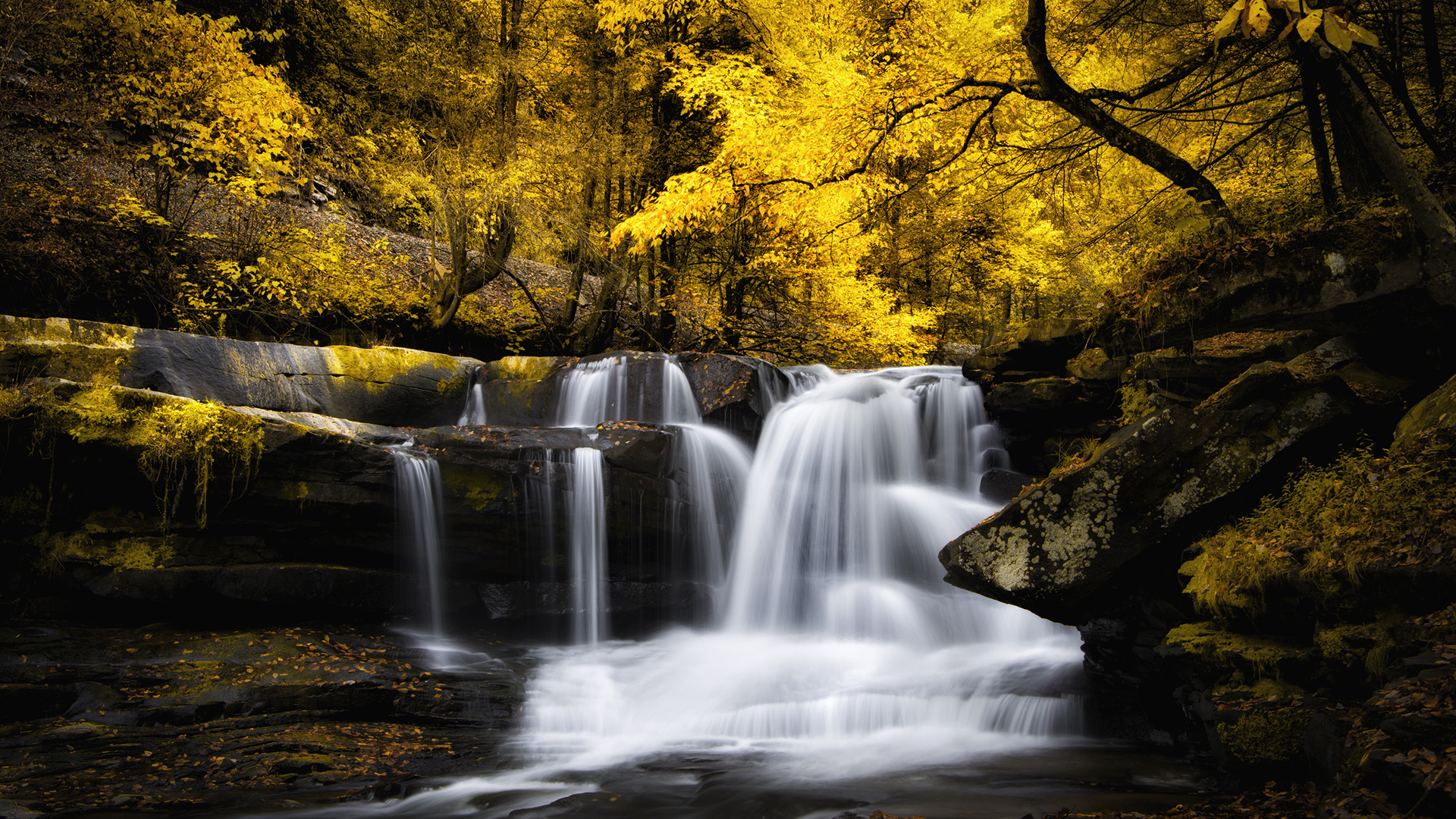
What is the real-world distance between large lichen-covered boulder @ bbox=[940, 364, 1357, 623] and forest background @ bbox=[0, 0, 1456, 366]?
1415 mm

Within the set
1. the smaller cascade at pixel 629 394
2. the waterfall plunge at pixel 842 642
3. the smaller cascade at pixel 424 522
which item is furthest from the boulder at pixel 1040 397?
the smaller cascade at pixel 424 522

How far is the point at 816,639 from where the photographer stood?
8445 millimetres

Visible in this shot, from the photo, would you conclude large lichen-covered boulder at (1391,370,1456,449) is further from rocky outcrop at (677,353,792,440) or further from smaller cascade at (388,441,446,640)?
smaller cascade at (388,441,446,640)

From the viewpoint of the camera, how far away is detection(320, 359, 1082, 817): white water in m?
5.87

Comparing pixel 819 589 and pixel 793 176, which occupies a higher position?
pixel 793 176

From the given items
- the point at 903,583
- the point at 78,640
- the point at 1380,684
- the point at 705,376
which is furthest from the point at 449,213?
the point at 1380,684

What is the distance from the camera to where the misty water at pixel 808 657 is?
501 cm

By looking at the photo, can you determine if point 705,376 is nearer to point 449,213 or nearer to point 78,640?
point 449,213

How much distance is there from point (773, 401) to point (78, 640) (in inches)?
323

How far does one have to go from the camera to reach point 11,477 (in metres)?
6.75

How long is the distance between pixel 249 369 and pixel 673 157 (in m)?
8.43

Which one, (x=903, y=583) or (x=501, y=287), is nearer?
(x=903, y=583)

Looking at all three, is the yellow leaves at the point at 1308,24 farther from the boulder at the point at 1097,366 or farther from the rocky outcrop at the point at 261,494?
the rocky outcrop at the point at 261,494

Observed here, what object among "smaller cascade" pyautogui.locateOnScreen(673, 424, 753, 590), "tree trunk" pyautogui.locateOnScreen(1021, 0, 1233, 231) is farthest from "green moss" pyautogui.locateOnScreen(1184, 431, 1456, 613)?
"smaller cascade" pyautogui.locateOnScreen(673, 424, 753, 590)
